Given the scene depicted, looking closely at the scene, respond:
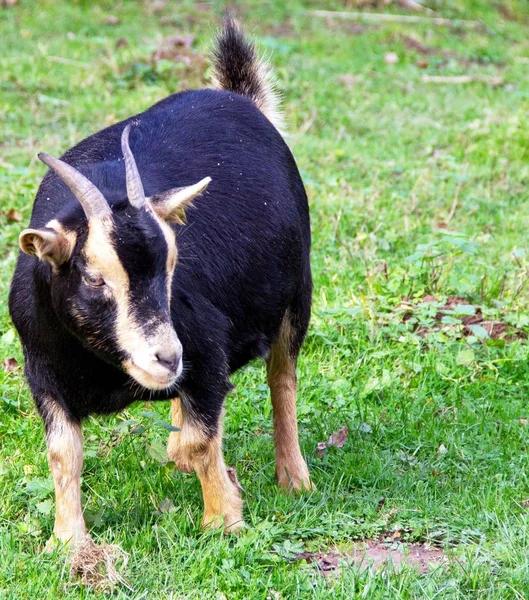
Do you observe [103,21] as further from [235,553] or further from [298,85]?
[235,553]

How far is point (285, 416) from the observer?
4590 millimetres

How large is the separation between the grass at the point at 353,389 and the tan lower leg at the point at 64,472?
0.44ft

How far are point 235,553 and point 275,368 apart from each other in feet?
3.58

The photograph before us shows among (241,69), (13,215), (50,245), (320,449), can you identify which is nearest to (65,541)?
(50,245)

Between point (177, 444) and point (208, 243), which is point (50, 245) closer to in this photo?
point (208, 243)

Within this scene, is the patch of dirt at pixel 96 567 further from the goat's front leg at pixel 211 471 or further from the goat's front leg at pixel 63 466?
the goat's front leg at pixel 211 471

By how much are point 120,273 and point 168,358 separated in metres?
0.31

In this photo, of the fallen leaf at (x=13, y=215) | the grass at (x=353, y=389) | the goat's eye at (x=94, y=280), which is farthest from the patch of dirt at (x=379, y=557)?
the fallen leaf at (x=13, y=215)

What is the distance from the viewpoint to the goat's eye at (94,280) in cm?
335

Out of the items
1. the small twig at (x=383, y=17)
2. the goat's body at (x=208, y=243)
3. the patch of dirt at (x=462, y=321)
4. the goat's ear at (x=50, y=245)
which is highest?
the goat's ear at (x=50, y=245)

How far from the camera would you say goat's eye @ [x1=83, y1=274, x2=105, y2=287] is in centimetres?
335

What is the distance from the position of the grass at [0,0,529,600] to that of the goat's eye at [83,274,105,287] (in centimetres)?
99

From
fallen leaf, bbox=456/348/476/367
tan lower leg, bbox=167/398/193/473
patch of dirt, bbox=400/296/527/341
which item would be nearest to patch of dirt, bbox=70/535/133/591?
tan lower leg, bbox=167/398/193/473

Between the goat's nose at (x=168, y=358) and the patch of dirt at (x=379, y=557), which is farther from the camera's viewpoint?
the patch of dirt at (x=379, y=557)
